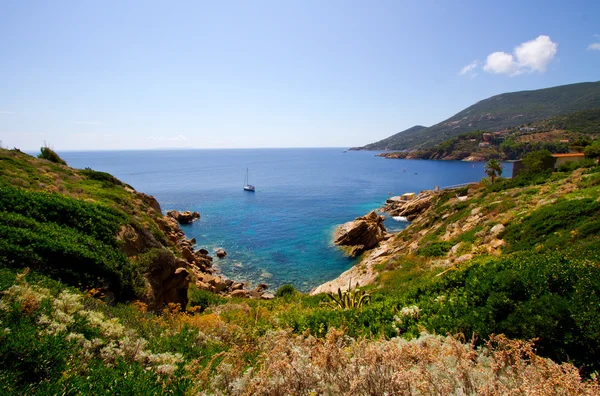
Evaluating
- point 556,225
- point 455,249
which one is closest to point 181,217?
point 455,249

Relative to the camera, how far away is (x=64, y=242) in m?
10.8

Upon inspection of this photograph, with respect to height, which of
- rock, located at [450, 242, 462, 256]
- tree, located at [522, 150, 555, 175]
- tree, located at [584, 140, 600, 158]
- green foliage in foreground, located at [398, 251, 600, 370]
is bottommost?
rock, located at [450, 242, 462, 256]

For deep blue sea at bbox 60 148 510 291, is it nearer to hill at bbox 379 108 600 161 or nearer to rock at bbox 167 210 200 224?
rock at bbox 167 210 200 224

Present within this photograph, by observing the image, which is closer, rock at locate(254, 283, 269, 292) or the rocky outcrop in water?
rock at locate(254, 283, 269, 292)

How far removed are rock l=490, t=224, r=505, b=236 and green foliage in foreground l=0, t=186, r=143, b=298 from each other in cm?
1844

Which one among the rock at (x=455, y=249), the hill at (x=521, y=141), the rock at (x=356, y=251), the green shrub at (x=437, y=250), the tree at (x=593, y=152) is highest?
the hill at (x=521, y=141)

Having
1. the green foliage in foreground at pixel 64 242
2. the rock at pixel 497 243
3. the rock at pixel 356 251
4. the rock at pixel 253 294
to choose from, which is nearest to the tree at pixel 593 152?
the rock at pixel 356 251

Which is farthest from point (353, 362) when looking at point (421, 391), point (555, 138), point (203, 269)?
point (555, 138)

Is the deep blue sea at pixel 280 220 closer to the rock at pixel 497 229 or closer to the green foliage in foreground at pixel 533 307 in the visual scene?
the rock at pixel 497 229

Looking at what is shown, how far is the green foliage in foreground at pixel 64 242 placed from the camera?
374 inches

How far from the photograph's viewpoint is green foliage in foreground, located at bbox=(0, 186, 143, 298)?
9500mm

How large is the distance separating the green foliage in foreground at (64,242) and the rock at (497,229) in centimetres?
1844

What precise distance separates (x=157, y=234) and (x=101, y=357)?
16.9m

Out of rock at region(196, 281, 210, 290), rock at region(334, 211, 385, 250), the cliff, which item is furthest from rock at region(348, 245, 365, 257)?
the cliff
